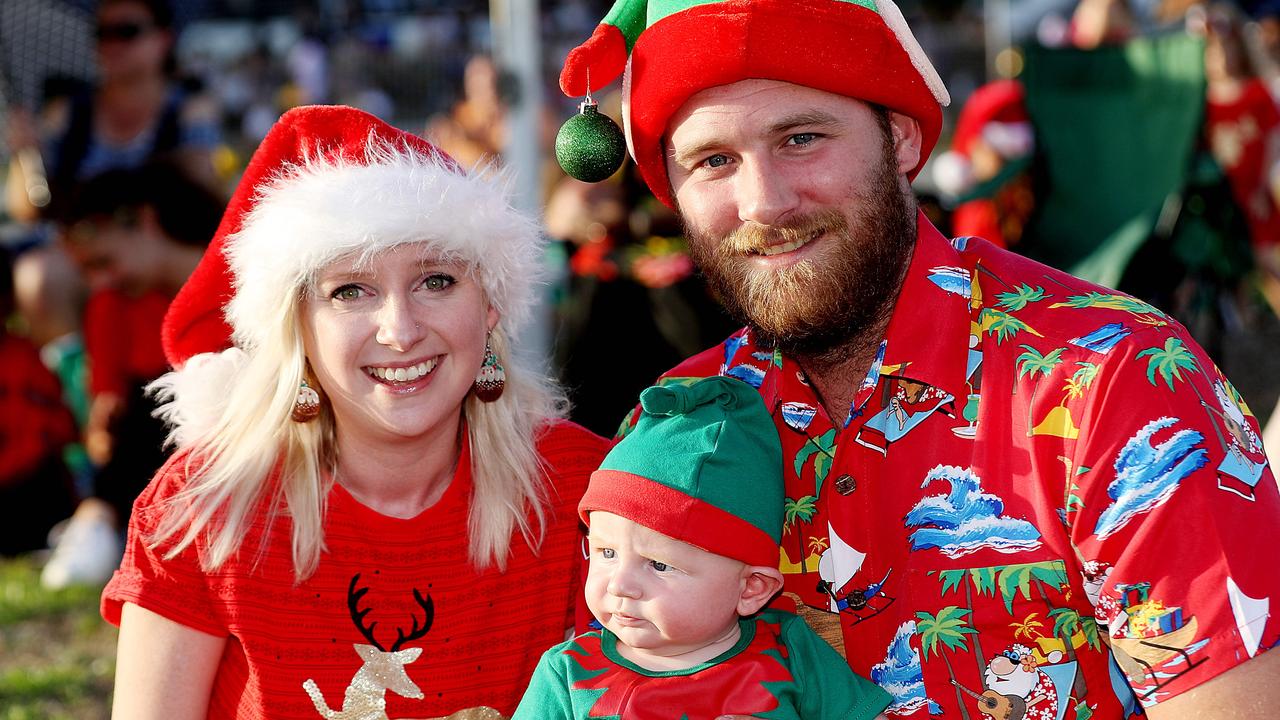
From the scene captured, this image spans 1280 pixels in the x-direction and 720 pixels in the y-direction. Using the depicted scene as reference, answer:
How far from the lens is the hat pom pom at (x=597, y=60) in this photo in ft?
8.78

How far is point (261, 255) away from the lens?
272 cm

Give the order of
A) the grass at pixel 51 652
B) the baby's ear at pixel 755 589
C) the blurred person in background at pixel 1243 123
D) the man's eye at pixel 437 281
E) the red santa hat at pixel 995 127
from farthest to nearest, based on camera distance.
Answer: the blurred person in background at pixel 1243 123 < the red santa hat at pixel 995 127 < the grass at pixel 51 652 < the man's eye at pixel 437 281 < the baby's ear at pixel 755 589

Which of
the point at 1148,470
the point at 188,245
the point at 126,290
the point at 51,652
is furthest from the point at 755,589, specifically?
the point at 126,290

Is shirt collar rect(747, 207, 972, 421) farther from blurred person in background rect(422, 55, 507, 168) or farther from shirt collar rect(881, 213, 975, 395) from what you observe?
blurred person in background rect(422, 55, 507, 168)

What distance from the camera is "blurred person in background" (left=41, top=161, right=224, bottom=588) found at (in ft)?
19.9

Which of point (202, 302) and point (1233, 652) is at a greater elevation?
point (202, 302)

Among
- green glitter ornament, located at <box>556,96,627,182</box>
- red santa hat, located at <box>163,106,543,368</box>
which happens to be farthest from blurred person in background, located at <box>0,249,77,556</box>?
green glitter ornament, located at <box>556,96,627,182</box>

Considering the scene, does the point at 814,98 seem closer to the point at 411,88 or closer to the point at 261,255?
the point at 261,255

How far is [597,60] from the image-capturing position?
2693 mm

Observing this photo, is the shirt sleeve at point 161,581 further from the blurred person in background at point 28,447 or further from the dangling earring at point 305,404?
the blurred person in background at point 28,447

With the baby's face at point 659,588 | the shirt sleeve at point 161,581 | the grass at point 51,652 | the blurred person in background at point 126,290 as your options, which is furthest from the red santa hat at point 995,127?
the shirt sleeve at point 161,581

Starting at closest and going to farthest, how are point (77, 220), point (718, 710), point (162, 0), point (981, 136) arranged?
1. point (718, 710)
2. point (77, 220)
3. point (162, 0)
4. point (981, 136)

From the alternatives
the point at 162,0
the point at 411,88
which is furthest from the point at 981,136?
the point at 411,88

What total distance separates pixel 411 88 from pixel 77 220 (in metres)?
13.2
